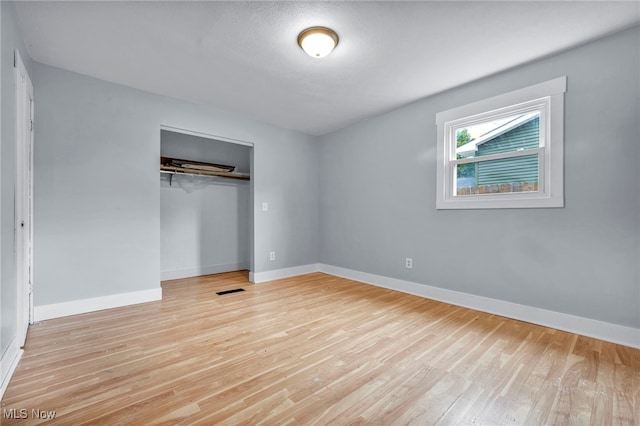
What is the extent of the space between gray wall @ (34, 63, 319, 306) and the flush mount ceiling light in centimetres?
201

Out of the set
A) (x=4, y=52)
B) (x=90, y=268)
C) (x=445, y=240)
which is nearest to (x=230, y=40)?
(x=4, y=52)

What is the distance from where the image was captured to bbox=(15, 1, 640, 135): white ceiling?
1.95 metres

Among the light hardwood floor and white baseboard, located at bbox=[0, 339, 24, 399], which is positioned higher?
white baseboard, located at bbox=[0, 339, 24, 399]

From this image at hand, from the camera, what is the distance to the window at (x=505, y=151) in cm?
248

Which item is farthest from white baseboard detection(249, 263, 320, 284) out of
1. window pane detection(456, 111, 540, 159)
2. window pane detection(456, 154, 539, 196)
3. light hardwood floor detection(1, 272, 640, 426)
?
window pane detection(456, 111, 540, 159)

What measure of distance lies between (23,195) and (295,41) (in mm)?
2565

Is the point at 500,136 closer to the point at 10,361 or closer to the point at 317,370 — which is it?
the point at 317,370

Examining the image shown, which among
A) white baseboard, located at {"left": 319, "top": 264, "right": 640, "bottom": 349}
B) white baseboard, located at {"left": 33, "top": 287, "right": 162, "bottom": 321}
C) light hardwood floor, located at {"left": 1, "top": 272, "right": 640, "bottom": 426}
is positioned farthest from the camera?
white baseboard, located at {"left": 33, "top": 287, "right": 162, "bottom": 321}

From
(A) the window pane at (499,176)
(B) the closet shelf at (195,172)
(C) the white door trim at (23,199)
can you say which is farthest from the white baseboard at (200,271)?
(A) the window pane at (499,176)

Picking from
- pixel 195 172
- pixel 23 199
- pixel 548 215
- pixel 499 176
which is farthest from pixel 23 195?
pixel 548 215

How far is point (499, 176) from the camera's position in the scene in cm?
286

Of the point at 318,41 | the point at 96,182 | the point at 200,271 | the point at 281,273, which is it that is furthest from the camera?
the point at 200,271

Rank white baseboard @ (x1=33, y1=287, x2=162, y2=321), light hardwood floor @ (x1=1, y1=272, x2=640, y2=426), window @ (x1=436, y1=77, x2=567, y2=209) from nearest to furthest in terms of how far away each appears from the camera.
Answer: light hardwood floor @ (x1=1, y1=272, x2=640, y2=426) → window @ (x1=436, y1=77, x2=567, y2=209) → white baseboard @ (x1=33, y1=287, x2=162, y2=321)

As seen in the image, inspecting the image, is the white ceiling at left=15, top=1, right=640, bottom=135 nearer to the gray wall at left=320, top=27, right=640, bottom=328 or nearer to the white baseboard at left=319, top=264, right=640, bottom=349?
the gray wall at left=320, top=27, right=640, bottom=328
